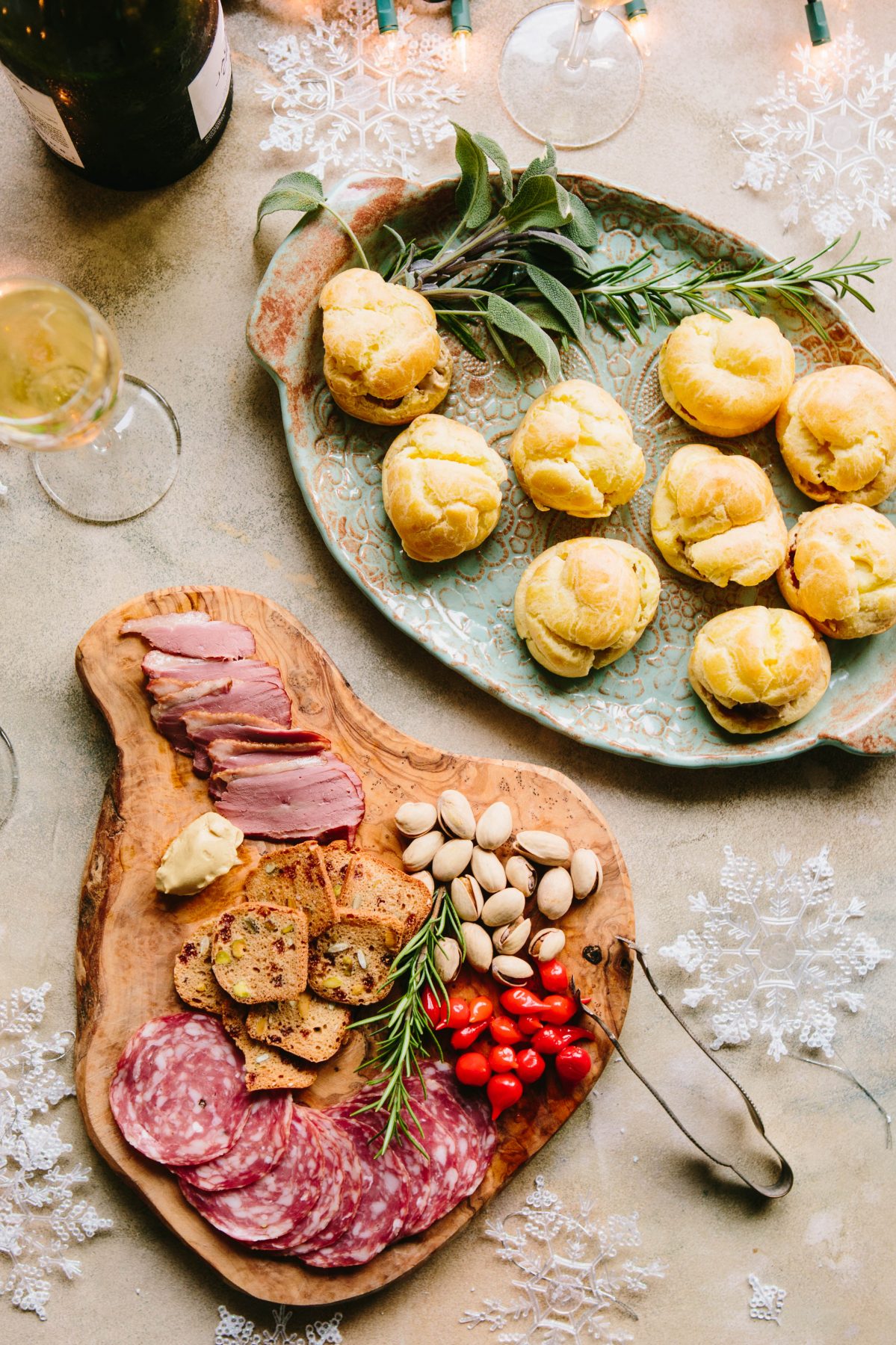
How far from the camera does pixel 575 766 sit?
7.35ft

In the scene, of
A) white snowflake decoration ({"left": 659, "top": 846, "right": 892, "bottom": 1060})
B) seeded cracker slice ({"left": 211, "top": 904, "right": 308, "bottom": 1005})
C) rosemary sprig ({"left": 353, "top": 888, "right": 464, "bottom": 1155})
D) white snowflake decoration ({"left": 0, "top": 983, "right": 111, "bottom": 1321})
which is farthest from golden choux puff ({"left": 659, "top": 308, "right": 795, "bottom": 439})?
white snowflake decoration ({"left": 0, "top": 983, "right": 111, "bottom": 1321})

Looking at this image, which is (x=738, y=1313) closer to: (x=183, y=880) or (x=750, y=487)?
(x=183, y=880)

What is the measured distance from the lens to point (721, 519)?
208cm

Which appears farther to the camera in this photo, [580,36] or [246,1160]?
[580,36]

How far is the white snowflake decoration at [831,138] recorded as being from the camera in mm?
2340

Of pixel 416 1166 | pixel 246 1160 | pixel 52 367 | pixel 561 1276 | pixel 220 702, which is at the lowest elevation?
pixel 561 1276

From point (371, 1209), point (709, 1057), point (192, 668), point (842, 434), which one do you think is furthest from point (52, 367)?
point (709, 1057)

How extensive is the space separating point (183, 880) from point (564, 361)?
147cm

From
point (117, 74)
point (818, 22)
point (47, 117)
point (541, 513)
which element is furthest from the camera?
point (818, 22)

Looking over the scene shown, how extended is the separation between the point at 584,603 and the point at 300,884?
2.80 feet

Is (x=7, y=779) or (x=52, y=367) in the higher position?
(x=52, y=367)

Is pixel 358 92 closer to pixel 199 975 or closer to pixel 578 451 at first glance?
pixel 578 451

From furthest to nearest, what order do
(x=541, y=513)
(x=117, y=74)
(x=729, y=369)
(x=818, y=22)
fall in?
(x=818, y=22)
(x=541, y=513)
(x=729, y=369)
(x=117, y=74)

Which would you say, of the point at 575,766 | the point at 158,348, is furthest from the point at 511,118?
the point at 575,766
